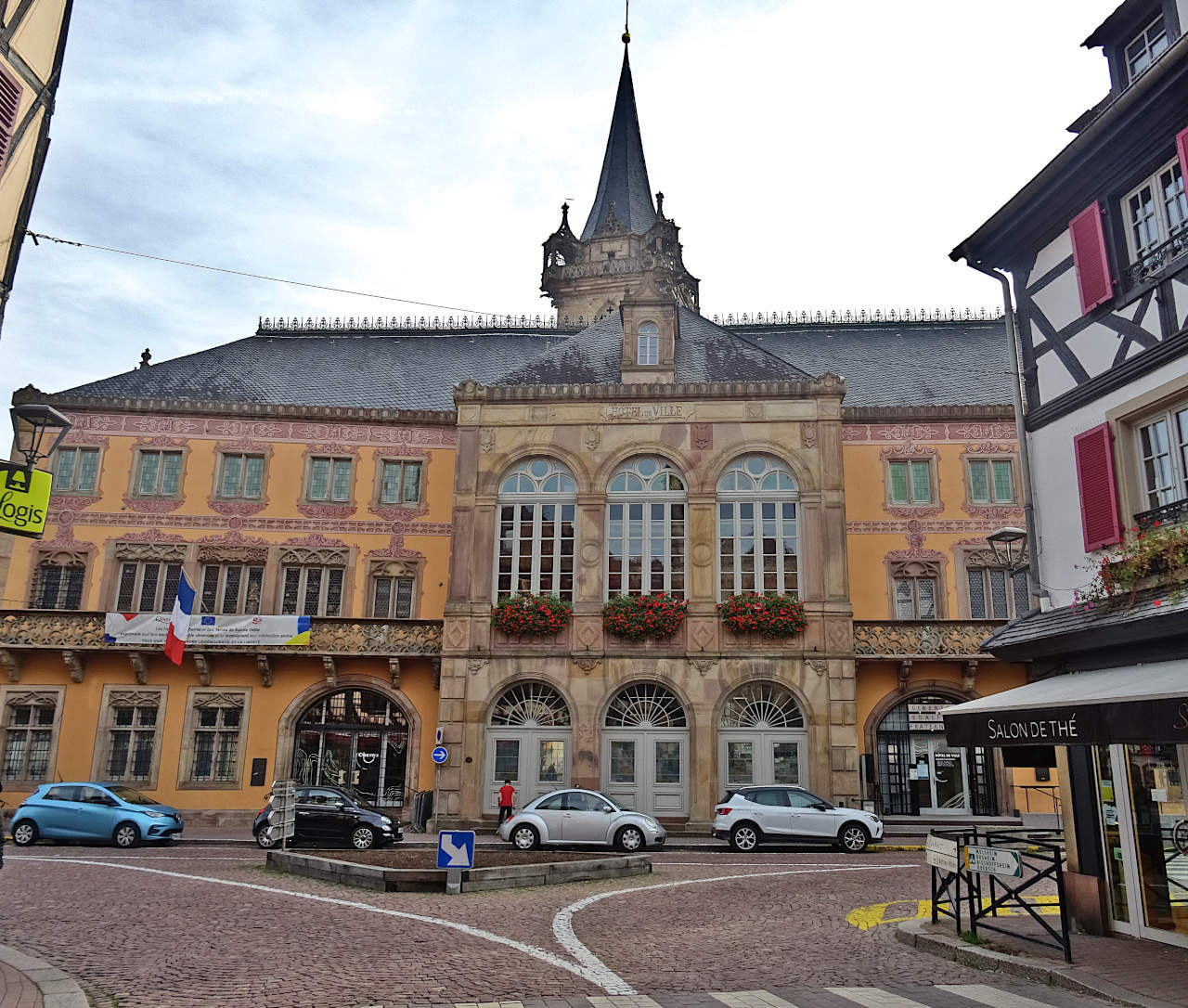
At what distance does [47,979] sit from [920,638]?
22.3 metres

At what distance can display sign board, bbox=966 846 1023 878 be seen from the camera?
388 inches

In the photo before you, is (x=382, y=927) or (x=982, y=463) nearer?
(x=382, y=927)

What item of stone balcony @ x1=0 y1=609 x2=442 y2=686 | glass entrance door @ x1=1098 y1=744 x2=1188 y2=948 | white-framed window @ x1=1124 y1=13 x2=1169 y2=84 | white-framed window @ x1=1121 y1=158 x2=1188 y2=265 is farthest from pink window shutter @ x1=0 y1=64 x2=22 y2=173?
stone balcony @ x1=0 y1=609 x2=442 y2=686

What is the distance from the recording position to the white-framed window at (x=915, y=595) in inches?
1125

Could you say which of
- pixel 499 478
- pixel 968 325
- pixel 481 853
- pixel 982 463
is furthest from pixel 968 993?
pixel 968 325

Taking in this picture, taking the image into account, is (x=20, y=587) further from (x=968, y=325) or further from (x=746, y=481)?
(x=968, y=325)

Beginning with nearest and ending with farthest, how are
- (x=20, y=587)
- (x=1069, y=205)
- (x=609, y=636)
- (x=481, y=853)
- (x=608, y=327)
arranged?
1. (x=1069, y=205)
2. (x=481, y=853)
3. (x=609, y=636)
4. (x=20, y=587)
5. (x=608, y=327)

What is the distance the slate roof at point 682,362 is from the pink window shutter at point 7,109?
724 inches

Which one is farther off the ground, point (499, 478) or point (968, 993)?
point (499, 478)

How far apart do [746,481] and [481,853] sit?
42.7 ft

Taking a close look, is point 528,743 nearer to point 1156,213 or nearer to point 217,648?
point 217,648

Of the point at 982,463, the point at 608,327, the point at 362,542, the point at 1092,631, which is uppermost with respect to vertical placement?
the point at 608,327

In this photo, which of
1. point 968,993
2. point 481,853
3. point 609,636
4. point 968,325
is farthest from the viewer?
point 968,325

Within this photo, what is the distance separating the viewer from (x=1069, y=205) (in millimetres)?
12695
